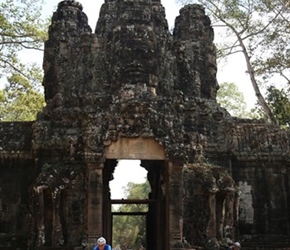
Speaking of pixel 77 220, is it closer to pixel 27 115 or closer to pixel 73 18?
pixel 73 18

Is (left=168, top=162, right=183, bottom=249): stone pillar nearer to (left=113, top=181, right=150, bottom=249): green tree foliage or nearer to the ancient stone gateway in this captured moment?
the ancient stone gateway

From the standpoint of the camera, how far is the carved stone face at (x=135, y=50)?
42.6 ft

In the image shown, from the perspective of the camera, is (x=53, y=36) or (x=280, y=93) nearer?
(x=53, y=36)

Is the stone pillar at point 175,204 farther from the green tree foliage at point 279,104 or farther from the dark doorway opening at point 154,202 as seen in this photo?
the green tree foliage at point 279,104

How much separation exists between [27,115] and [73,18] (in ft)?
33.1

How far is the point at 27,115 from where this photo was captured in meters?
24.2

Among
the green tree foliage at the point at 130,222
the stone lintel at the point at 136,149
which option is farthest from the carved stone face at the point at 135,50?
the green tree foliage at the point at 130,222

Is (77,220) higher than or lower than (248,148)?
lower

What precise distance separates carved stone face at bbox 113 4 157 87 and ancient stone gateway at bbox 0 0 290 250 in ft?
0.09

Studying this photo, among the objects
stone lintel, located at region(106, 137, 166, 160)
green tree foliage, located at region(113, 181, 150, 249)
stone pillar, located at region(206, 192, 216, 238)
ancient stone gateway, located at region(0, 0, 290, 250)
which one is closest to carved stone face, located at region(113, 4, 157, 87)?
ancient stone gateway, located at region(0, 0, 290, 250)

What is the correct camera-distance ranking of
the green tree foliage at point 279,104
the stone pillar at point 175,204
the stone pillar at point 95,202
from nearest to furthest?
the stone pillar at point 95,202, the stone pillar at point 175,204, the green tree foliage at point 279,104

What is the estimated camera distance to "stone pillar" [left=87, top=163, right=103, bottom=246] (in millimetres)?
11055

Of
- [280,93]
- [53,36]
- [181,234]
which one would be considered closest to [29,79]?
[53,36]

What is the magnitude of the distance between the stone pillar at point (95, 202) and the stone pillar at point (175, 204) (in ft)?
4.81
